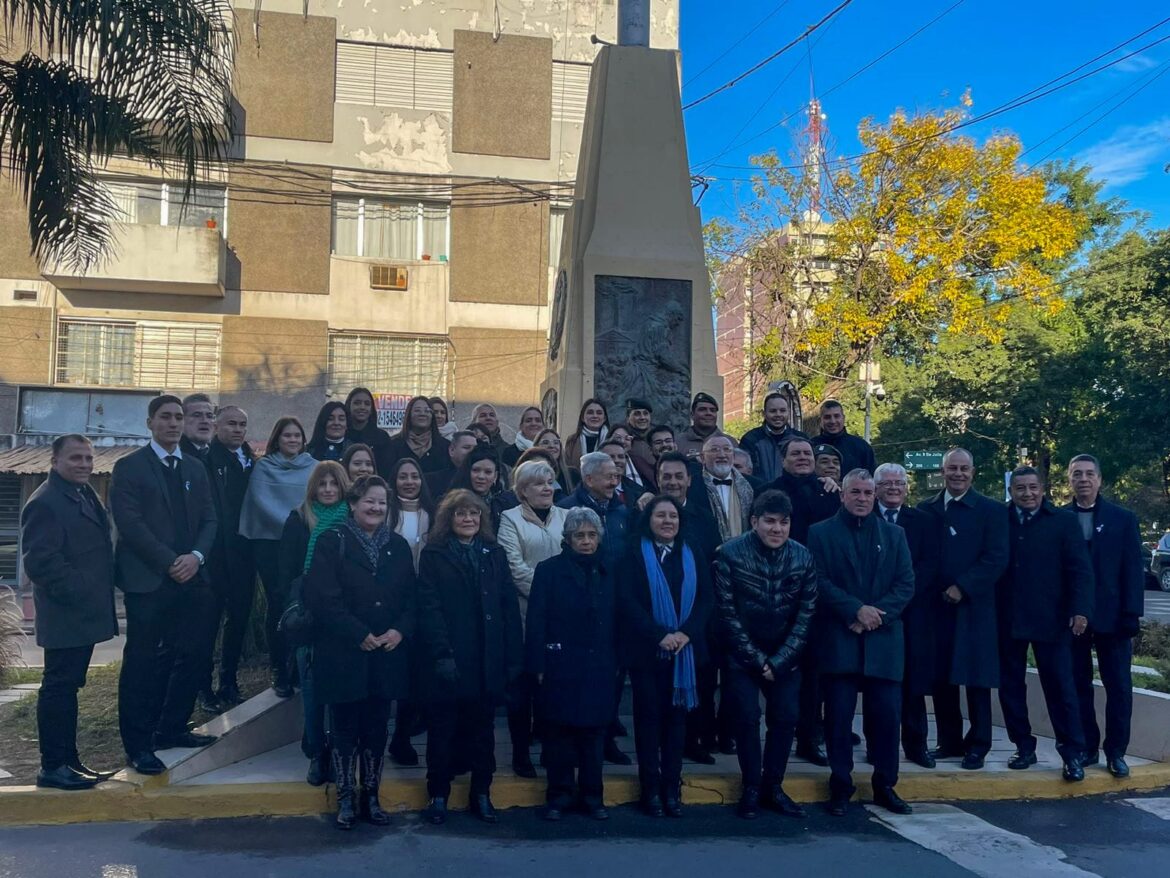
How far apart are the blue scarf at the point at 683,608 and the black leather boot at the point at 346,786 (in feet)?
5.69

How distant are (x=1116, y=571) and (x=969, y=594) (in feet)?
3.11

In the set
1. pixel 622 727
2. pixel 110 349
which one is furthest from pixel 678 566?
pixel 110 349

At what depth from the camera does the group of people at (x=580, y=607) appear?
19.0 ft

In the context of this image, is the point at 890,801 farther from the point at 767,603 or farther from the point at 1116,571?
the point at 1116,571

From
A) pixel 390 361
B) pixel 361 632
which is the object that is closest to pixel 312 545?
pixel 361 632

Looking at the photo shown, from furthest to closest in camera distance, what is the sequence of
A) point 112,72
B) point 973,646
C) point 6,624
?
point 6,624 → point 112,72 → point 973,646

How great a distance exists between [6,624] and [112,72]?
17.3 ft

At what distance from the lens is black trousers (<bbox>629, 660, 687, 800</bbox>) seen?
19.6 feet

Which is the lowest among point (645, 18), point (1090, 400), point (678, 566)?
point (678, 566)

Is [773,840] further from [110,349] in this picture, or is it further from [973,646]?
[110,349]

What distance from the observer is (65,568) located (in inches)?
228

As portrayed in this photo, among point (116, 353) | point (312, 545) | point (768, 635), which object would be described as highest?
point (116, 353)

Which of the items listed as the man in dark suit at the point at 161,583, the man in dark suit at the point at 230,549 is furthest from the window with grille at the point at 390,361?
the man in dark suit at the point at 161,583

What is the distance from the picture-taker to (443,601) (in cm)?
580
